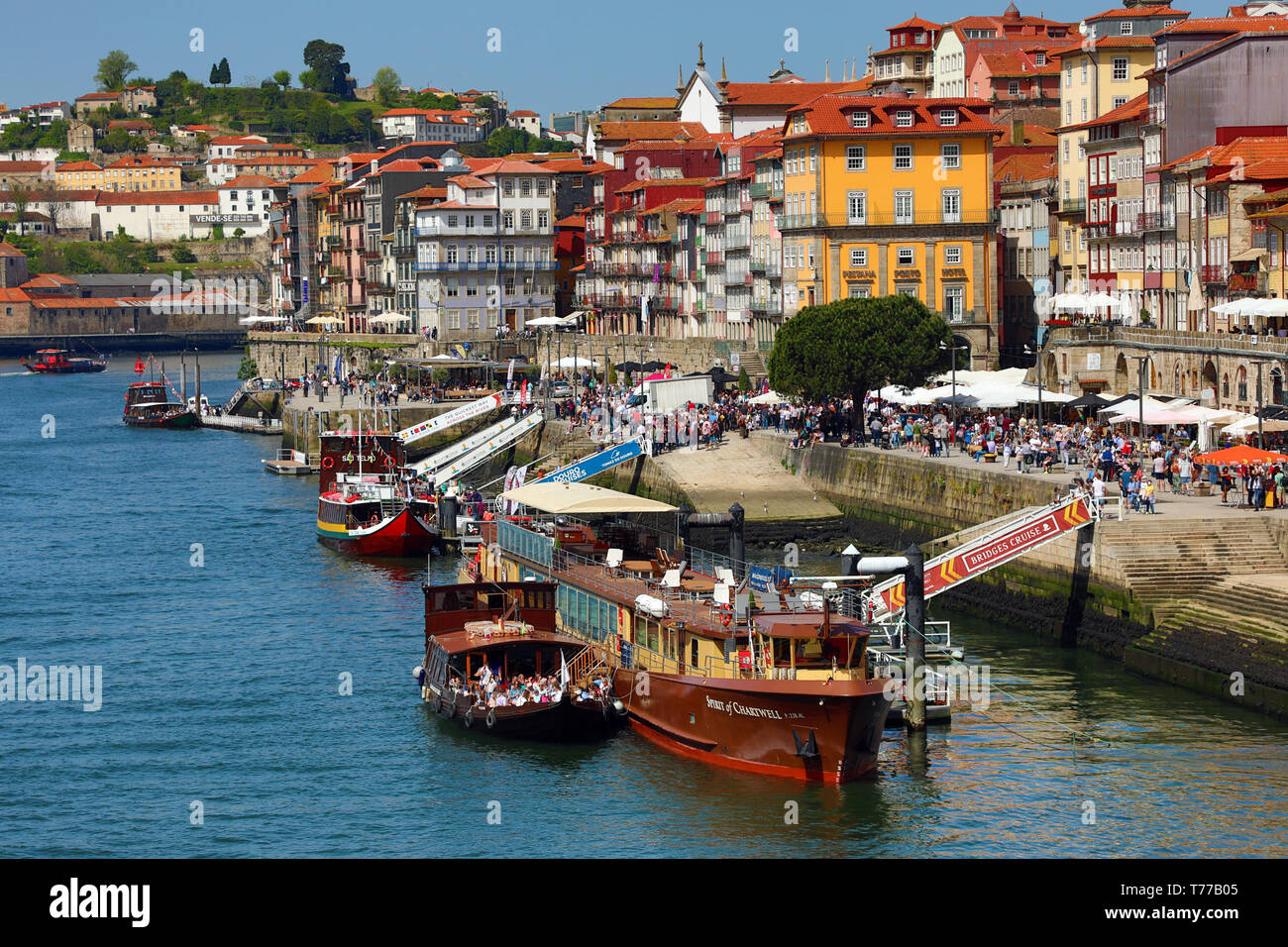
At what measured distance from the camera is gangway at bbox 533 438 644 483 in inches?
2638

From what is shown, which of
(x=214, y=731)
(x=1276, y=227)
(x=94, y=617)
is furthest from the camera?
(x=1276, y=227)

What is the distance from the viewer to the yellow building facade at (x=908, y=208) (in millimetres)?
86438

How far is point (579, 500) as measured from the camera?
46.9 meters

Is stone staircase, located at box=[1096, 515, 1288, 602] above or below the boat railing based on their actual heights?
above

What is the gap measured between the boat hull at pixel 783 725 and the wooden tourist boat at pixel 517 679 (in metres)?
2.13

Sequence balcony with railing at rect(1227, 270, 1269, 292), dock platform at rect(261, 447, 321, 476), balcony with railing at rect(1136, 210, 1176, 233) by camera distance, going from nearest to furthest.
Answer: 1. balcony with railing at rect(1227, 270, 1269, 292)
2. balcony with railing at rect(1136, 210, 1176, 233)
3. dock platform at rect(261, 447, 321, 476)

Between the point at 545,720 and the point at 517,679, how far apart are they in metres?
1.32

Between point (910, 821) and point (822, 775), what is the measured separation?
229cm

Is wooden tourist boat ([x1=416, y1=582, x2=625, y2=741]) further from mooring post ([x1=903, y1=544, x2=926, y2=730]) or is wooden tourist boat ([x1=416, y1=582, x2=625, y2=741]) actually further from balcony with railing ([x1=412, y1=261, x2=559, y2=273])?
balcony with railing ([x1=412, y1=261, x2=559, y2=273])

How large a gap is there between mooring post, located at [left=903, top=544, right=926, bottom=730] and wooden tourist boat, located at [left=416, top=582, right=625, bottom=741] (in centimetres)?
582

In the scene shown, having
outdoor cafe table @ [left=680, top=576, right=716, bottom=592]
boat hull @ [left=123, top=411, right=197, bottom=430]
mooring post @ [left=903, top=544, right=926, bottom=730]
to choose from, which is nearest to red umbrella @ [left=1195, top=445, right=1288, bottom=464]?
mooring post @ [left=903, top=544, right=926, bottom=730]

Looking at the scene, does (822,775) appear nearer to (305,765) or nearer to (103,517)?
(305,765)

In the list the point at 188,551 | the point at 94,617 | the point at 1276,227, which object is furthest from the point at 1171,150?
the point at 94,617

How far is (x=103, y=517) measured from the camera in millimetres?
78875
